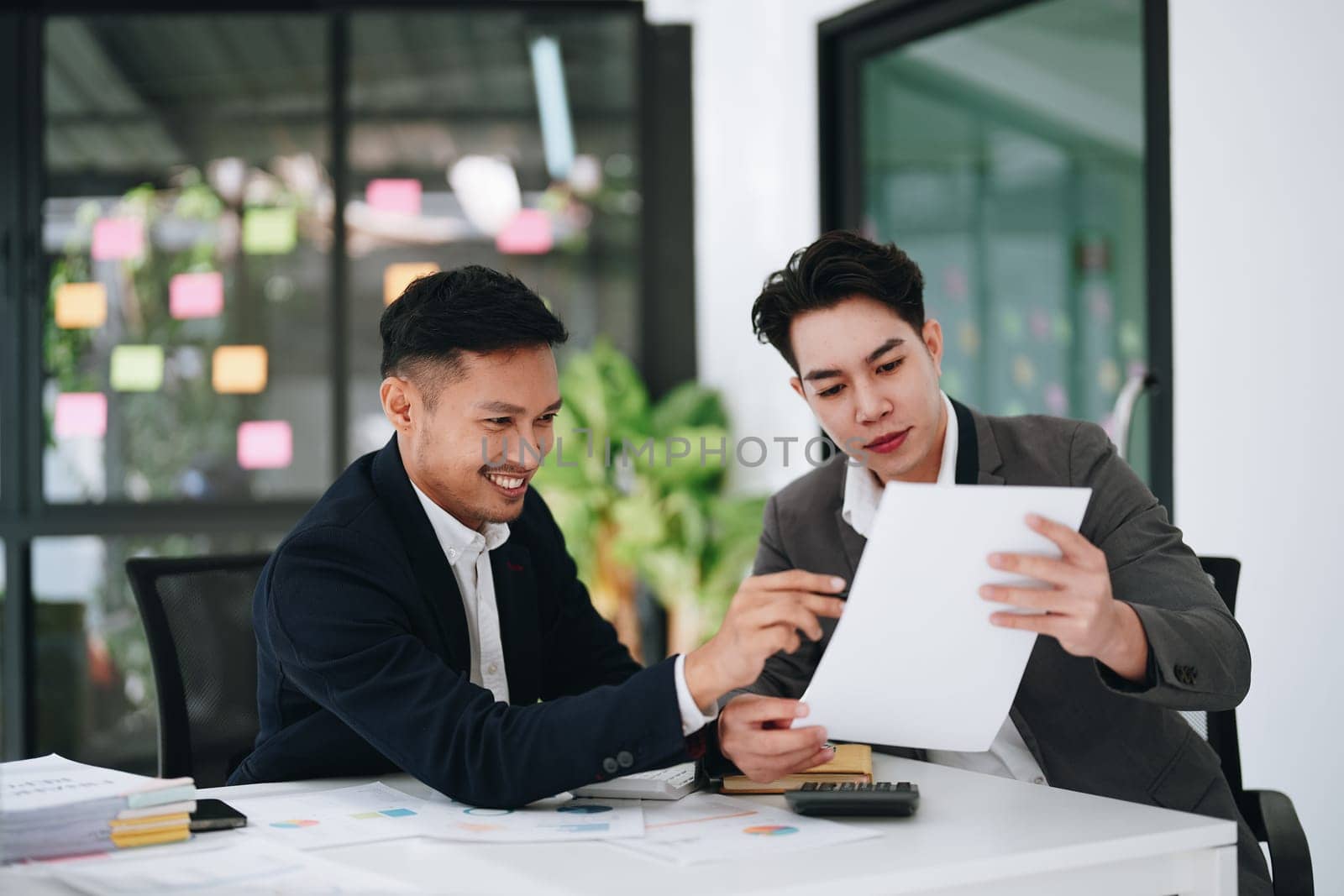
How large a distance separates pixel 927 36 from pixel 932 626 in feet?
9.77

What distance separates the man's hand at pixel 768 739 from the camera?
151 cm

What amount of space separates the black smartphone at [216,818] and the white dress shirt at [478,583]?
446 millimetres

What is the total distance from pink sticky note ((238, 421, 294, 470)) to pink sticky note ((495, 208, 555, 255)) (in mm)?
981

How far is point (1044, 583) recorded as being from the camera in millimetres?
1435

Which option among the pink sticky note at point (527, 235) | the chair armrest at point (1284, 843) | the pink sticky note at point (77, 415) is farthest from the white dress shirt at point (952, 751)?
the pink sticky note at point (77, 415)

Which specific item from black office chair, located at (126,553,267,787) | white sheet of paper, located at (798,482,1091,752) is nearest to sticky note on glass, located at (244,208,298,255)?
black office chair, located at (126,553,267,787)

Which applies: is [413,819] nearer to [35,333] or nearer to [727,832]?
[727,832]

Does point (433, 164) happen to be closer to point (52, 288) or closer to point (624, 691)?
point (52, 288)

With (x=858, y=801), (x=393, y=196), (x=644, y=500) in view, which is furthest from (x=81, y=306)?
(x=858, y=801)

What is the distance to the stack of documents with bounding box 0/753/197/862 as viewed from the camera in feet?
4.16

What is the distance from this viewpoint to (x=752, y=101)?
4.61m

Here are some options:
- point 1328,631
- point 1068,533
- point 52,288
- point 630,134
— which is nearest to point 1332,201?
point 1328,631

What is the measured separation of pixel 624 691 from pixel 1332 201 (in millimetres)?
1881

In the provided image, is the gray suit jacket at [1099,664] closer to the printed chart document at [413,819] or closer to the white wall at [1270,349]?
the printed chart document at [413,819]
